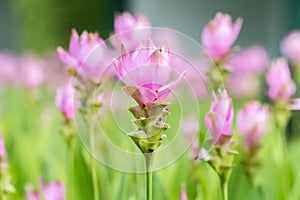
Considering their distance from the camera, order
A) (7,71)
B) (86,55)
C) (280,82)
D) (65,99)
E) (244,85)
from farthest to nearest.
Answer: (7,71) < (244,85) < (280,82) < (65,99) < (86,55)

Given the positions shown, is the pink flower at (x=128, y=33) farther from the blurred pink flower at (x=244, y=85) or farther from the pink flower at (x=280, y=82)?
the blurred pink flower at (x=244, y=85)

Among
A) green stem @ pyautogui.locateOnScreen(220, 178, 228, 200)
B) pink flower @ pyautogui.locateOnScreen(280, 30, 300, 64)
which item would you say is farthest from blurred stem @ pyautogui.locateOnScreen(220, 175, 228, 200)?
pink flower @ pyautogui.locateOnScreen(280, 30, 300, 64)

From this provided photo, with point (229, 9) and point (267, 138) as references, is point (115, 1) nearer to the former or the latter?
point (229, 9)

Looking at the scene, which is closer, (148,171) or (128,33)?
(148,171)

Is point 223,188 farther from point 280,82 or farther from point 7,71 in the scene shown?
point 7,71

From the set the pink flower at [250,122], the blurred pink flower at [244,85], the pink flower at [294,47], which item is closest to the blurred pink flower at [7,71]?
the blurred pink flower at [244,85]

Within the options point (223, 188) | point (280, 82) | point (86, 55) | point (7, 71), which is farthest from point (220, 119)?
point (7, 71)
